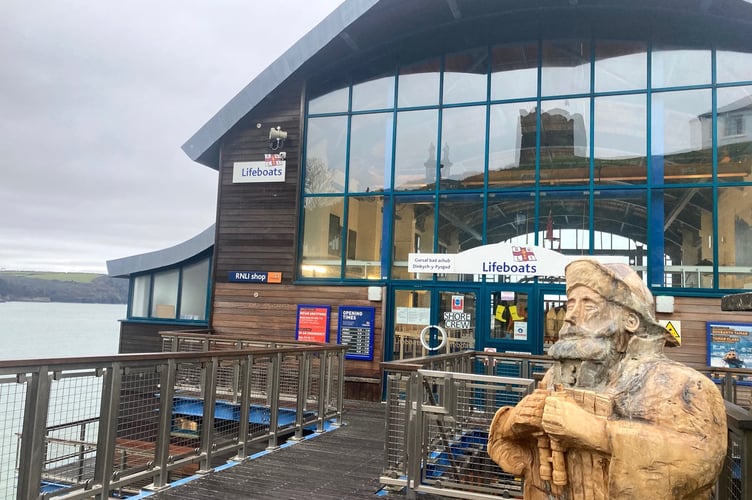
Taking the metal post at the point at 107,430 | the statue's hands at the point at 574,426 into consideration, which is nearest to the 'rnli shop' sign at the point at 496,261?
the metal post at the point at 107,430

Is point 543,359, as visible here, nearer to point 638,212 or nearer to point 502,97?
point 638,212

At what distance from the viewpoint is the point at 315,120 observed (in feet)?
35.7

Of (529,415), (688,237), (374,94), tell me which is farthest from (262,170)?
(529,415)

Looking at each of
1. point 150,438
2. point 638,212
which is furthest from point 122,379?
point 638,212

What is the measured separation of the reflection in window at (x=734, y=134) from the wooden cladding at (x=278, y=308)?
19.0ft

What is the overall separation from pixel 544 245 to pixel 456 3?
168 inches

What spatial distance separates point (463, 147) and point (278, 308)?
4334 millimetres

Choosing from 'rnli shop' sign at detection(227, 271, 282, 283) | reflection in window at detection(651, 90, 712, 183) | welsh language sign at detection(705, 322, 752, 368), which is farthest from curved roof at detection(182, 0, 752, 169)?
welsh language sign at detection(705, 322, 752, 368)

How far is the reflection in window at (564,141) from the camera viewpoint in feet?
30.8

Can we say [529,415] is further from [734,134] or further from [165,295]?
[165,295]

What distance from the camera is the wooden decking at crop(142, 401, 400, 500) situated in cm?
474

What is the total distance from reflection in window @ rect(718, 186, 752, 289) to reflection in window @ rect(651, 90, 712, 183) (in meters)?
0.46

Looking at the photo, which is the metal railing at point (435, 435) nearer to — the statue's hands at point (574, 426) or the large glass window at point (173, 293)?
the statue's hands at point (574, 426)

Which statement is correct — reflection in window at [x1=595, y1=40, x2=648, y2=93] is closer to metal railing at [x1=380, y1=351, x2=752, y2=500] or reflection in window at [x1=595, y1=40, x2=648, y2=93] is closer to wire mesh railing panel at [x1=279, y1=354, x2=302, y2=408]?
→ metal railing at [x1=380, y1=351, x2=752, y2=500]
